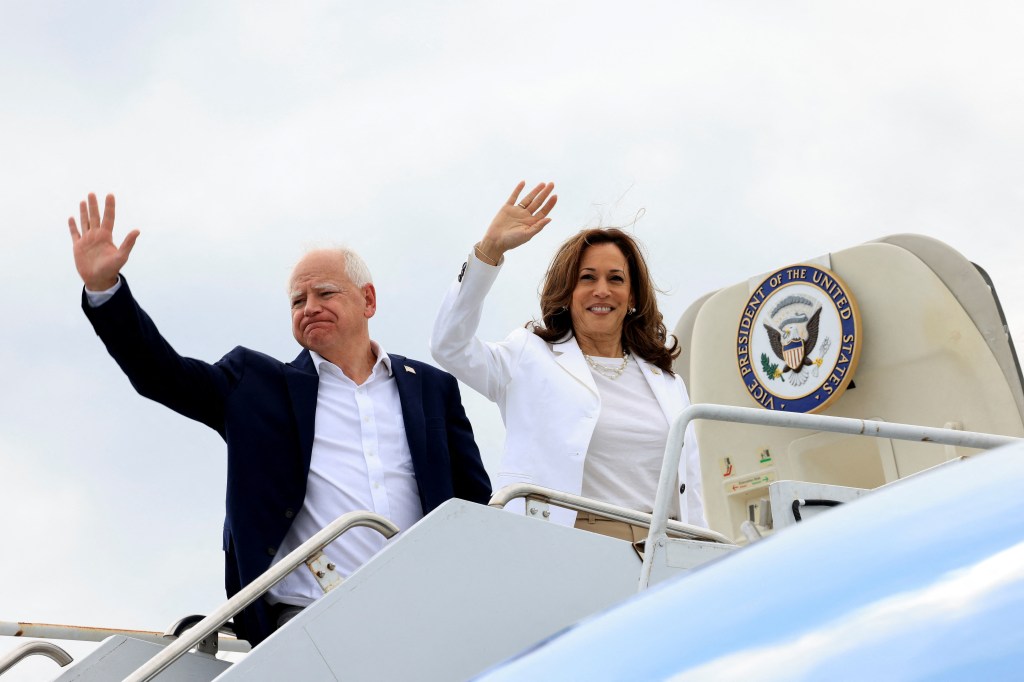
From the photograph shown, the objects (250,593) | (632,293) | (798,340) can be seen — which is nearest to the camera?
(250,593)

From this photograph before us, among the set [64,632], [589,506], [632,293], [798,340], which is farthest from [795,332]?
[64,632]

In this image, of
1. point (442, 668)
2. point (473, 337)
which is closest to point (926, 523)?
point (442, 668)

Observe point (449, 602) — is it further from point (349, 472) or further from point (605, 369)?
point (605, 369)

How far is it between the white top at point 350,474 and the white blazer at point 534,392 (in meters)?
0.32

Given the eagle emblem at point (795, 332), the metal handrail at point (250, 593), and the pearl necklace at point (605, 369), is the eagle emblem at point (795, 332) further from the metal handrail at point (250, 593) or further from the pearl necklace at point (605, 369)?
the metal handrail at point (250, 593)

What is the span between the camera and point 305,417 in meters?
4.23

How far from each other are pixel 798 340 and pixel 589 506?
7.02m

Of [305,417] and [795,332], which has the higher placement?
[795,332]

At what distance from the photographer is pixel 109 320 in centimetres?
392

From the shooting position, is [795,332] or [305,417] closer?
[305,417]

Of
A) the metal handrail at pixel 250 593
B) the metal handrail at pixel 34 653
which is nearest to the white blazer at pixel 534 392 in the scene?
the metal handrail at pixel 250 593

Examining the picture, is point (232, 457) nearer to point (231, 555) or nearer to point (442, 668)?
point (231, 555)

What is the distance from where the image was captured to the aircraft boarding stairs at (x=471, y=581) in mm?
3248

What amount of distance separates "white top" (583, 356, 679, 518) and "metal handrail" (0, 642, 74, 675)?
2201 mm
